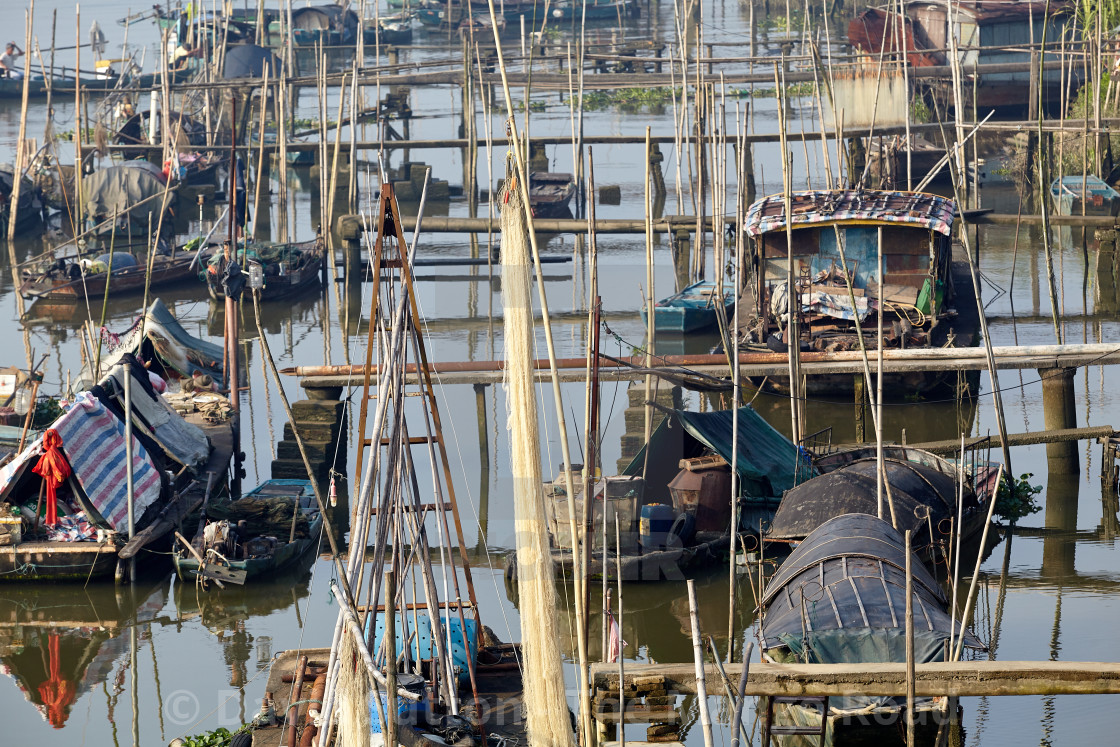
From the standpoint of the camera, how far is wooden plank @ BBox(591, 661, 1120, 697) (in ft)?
22.7

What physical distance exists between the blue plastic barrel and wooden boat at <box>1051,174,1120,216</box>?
15.3 m

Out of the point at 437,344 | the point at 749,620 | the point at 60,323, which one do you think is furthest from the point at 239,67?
the point at 749,620

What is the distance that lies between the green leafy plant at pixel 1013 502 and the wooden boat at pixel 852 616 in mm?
3999

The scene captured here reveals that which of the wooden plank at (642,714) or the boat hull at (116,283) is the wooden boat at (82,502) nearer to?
the wooden plank at (642,714)

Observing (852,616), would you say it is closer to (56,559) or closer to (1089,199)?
(56,559)

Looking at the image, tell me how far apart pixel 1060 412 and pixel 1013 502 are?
4.39ft

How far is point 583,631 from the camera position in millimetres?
7352

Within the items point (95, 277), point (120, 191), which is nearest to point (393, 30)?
point (120, 191)

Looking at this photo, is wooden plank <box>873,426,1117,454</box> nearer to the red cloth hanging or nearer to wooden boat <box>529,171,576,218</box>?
the red cloth hanging

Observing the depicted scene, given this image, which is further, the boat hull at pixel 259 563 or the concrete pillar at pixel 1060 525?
the concrete pillar at pixel 1060 525

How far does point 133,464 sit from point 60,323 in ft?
35.4

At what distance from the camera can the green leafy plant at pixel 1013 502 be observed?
46.3ft

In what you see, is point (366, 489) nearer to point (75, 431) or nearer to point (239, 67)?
point (75, 431)

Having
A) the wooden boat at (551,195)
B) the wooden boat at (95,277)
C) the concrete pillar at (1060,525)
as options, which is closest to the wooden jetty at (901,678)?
the concrete pillar at (1060,525)
